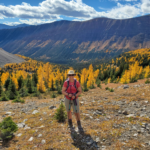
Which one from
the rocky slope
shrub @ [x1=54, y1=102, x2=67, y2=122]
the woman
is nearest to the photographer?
the rocky slope

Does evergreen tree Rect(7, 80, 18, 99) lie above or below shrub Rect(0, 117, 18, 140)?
below

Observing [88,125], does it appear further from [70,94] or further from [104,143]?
[70,94]

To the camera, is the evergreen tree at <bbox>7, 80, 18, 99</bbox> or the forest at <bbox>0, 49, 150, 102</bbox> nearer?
the evergreen tree at <bbox>7, 80, 18, 99</bbox>

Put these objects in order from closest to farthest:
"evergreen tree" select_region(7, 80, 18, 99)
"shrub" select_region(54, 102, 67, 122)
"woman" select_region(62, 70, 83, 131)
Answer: "woman" select_region(62, 70, 83, 131)
"shrub" select_region(54, 102, 67, 122)
"evergreen tree" select_region(7, 80, 18, 99)

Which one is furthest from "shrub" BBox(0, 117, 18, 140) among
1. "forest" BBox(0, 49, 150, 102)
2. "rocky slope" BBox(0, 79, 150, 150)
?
"forest" BBox(0, 49, 150, 102)

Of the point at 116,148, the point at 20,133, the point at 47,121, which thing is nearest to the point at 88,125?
the point at 116,148

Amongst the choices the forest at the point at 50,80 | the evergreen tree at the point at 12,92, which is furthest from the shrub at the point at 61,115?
the evergreen tree at the point at 12,92

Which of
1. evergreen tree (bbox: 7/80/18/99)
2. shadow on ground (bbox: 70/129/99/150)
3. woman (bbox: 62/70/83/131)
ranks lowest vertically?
evergreen tree (bbox: 7/80/18/99)

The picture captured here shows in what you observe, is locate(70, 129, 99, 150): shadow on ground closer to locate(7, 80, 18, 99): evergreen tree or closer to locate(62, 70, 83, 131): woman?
locate(62, 70, 83, 131): woman

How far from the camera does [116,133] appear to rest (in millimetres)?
6305

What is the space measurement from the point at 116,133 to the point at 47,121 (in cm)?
488

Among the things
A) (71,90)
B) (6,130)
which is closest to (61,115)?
(71,90)

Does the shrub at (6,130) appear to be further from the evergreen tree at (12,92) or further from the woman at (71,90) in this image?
the evergreen tree at (12,92)

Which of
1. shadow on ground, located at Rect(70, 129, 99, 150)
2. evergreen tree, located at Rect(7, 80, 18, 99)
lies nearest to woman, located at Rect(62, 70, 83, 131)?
shadow on ground, located at Rect(70, 129, 99, 150)
